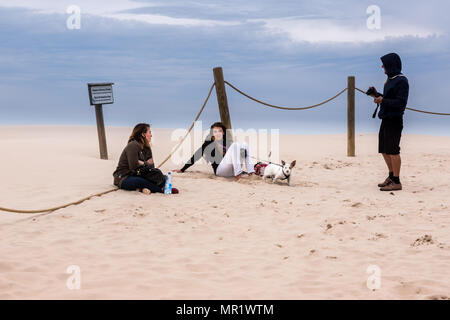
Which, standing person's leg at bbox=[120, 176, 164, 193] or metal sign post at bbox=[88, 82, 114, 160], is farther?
metal sign post at bbox=[88, 82, 114, 160]

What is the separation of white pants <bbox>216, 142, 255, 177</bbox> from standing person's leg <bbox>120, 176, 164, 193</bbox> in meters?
1.82

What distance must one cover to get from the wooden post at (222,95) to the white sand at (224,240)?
1.32 m

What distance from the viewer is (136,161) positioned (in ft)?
24.1

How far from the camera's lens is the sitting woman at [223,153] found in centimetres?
876

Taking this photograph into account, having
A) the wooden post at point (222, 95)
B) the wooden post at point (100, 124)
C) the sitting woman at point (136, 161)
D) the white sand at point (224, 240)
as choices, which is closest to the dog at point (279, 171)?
the white sand at point (224, 240)

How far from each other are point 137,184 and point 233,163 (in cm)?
211

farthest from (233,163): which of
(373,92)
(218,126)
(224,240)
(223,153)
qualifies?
(224,240)

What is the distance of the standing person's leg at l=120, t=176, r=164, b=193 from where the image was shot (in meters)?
7.45
